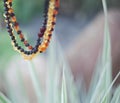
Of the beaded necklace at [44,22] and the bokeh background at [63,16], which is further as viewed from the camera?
the bokeh background at [63,16]

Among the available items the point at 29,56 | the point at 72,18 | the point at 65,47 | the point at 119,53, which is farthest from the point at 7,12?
the point at 72,18

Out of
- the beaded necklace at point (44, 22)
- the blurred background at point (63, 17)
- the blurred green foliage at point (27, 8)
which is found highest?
the beaded necklace at point (44, 22)

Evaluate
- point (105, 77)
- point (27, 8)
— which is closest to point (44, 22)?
point (105, 77)

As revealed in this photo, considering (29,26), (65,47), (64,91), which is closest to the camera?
(64,91)

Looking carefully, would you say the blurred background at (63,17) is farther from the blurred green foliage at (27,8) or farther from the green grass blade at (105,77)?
the green grass blade at (105,77)

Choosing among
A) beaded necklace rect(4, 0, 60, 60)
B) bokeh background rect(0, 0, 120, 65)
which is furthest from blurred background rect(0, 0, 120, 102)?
beaded necklace rect(4, 0, 60, 60)

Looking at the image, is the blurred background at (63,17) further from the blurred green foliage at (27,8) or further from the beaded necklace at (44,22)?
the beaded necklace at (44,22)

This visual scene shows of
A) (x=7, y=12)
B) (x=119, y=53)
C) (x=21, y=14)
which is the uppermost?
(x=7, y=12)

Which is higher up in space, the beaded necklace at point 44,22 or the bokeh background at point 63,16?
the beaded necklace at point 44,22

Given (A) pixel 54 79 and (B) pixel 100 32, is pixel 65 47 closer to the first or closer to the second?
(B) pixel 100 32

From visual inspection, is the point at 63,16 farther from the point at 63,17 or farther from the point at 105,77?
the point at 105,77

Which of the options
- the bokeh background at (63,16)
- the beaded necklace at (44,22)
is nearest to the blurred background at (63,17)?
the bokeh background at (63,16)
